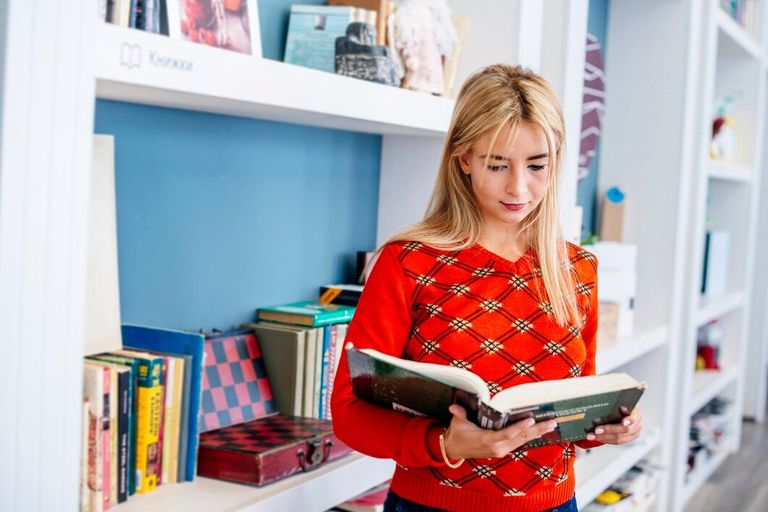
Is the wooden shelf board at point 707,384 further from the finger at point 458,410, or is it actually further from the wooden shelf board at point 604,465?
the finger at point 458,410

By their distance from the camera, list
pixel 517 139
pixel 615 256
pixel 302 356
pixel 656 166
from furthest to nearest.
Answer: pixel 656 166 → pixel 615 256 → pixel 302 356 → pixel 517 139

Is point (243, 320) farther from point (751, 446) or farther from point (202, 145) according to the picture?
point (751, 446)

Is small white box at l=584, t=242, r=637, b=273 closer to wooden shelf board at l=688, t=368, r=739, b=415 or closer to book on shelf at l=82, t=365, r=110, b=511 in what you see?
wooden shelf board at l=688, t=368, r=739, b=415

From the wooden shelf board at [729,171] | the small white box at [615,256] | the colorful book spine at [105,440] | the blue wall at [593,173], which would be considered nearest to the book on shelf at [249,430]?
the colorful book spine at [105,440]

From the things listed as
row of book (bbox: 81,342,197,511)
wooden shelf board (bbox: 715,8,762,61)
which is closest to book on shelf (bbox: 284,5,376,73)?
row of book (bbox: 81,342,197,511)

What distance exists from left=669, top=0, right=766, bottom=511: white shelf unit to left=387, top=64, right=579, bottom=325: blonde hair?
1.82 m

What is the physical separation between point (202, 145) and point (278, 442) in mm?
558

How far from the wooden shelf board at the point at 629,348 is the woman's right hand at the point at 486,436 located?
1200 millimetres

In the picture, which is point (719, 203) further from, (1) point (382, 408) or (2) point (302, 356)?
(1) point (382, 408)

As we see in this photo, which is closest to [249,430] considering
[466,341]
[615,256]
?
[466,341]

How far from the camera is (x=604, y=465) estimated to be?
8.77ft

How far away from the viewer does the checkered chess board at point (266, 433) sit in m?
1.58

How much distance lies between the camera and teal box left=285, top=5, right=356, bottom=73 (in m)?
1.78

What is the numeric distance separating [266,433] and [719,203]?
3055 millimetres
